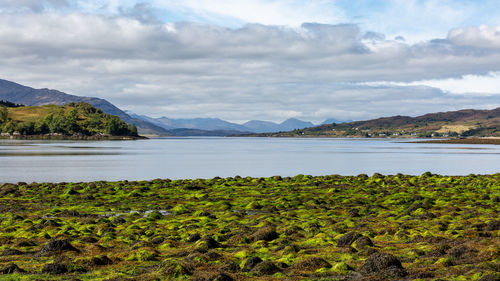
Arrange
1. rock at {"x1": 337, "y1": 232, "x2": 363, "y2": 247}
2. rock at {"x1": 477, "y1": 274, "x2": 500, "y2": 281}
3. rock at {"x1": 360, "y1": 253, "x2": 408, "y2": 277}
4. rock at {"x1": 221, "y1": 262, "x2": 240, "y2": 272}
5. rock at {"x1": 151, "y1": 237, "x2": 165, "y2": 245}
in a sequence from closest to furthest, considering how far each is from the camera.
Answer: rock at {"x1": 477, "y1": 274, "x2": 500, "y2": 281} < rock at {"x1": 360, "y1": 253, "x2": 408, "y2": 277} < rock at {"x1": 221, "y1": 262, "x2": 240, "y2": 272} < rock at {"x1": 337, "y1": 232, "x2": 363, "y2": 247} < rock at {"x1": 151, "y1": 237, "x2": 165, "y2": 245}

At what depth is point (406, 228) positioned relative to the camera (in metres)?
27.7

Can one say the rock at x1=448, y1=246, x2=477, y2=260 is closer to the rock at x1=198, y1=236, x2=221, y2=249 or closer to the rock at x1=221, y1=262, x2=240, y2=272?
the rock at x1=221, y1=262, x2=240, y2=272

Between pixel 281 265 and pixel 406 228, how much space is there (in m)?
11.4

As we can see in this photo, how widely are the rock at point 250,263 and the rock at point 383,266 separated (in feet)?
13.5

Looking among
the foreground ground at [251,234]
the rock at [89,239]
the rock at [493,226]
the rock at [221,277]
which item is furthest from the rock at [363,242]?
Answer: the rock at [89,239]

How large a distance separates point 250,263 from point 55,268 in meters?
7.52

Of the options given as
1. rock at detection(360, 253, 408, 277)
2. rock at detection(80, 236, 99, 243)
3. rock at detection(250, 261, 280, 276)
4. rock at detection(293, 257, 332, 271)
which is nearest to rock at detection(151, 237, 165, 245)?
rock at detection(80, 236, 99, 243)

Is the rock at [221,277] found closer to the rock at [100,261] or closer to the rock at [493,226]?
the rock at [100,261]

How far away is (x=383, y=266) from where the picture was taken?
719 inches

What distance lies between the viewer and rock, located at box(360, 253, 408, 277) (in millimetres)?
17714

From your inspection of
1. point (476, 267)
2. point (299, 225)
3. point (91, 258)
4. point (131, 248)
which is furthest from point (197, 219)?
point (476, 267)

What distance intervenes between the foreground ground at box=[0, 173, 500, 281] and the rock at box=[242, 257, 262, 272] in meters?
0.05

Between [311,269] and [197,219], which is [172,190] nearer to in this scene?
[197,219]

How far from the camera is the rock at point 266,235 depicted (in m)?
25.0
